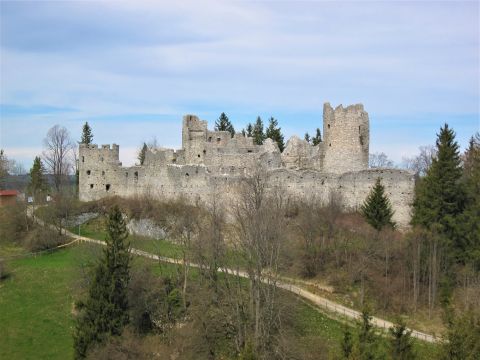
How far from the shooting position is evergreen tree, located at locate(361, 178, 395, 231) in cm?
3753

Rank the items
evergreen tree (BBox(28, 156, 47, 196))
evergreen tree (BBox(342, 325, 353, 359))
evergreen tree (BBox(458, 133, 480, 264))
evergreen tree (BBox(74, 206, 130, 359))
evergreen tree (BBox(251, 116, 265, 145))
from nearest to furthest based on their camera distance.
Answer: evergreen tree (BBox(342, 325, 353, 359)) < evergreen tree (BBox(74, 206, 130, 359)) < evergreen tree (BBox(458, 133, 480, 264)) < evergreen tree (BBox(28, 156, 47, 196)) < evergreen tree (BBox(251, 116, 265, 145))

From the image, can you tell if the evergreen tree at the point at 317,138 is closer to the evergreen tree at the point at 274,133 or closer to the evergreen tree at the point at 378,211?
the evergreen tree at the point at 274,133

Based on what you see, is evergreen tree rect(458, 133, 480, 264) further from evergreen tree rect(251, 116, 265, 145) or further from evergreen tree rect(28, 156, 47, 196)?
evergreen tree rect(28, 156, 47, 196)

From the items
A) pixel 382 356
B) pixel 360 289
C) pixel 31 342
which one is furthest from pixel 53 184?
pixel 382 356

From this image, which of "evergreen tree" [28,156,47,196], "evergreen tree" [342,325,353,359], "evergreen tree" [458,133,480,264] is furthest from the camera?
"evergreen tree" [28,156,47,196]

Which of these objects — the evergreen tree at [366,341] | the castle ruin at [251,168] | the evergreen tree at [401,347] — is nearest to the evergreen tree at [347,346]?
the evergreen tree at [366,341]

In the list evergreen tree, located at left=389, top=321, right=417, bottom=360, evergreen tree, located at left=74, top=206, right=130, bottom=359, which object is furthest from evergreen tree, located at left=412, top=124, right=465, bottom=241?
evergreen tree, located at left=74, top=206, right=130, bottom=359

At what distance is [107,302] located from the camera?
1246 inches

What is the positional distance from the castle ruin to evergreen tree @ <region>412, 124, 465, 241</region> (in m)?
2.22

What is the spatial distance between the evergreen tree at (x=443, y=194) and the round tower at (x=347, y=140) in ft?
22.9

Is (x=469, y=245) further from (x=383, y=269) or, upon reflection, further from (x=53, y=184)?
(x=53, y=184)

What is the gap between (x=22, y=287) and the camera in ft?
131

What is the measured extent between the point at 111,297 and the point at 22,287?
10646 millimetres

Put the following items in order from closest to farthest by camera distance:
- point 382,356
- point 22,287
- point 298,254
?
point 382,356 → point 298,254 → point 22,287
